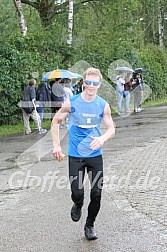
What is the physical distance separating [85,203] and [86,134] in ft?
6.26

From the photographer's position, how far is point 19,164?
1155cm

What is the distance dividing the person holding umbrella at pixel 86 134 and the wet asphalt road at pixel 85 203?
39 centimetres

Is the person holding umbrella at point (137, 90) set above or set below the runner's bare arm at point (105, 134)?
below

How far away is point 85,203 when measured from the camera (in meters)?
7.61

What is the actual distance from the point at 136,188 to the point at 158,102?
2501cm

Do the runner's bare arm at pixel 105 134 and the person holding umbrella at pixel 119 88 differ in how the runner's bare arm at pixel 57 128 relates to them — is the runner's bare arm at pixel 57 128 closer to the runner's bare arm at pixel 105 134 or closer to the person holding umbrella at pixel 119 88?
the runner's bare arm at pixel 105 134

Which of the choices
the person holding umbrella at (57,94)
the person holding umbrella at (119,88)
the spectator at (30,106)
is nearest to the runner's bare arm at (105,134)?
the spectator at (30,106)

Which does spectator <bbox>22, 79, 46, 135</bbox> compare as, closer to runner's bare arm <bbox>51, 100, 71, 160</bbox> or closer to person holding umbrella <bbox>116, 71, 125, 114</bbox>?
person holding umbrella <bbox>116, 71, 125, 114</bbox>

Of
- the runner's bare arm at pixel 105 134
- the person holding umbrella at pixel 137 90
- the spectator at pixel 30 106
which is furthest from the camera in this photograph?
the person holding umbrella at pixel 137 90

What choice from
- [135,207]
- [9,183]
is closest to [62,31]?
[9,183]

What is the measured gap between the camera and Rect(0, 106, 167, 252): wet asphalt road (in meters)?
5.87

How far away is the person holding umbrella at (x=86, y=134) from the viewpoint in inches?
235

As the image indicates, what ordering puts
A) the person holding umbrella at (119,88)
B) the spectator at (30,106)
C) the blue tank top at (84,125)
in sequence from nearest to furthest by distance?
the blue tank top at (84,125) → the spectator at (30,106) → the person holding umbrella at (119,88)

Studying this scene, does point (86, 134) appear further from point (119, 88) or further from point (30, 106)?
point (119, 88)
